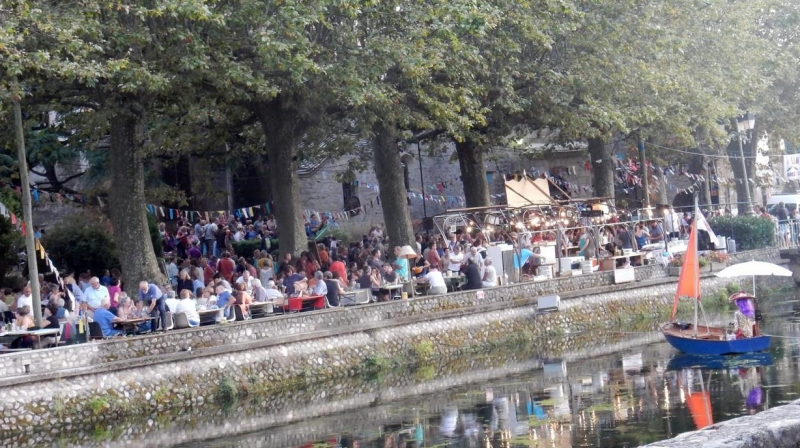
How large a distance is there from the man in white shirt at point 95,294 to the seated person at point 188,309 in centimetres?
149

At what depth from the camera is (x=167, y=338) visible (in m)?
20.5

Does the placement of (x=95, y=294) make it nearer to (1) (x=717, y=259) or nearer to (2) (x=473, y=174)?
(2) (x=473, y=174)

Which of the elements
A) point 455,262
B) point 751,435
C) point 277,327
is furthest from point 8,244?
point 751,435

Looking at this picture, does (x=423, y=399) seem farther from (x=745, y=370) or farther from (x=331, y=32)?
(x=331, y=32)

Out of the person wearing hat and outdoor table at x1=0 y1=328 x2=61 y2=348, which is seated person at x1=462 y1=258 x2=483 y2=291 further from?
outdoor table at x1=0 y1=328 x2=61 y2=348

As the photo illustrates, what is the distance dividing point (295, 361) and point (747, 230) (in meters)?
22.2

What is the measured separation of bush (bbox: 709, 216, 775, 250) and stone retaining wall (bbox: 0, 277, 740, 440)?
9182mm

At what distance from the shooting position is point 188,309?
21406 mm

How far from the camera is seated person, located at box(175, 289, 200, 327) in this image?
21.4m

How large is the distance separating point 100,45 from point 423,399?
28.8 feet

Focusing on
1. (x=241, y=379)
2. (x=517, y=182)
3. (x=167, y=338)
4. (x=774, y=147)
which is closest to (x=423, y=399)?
(x=241, y=379)

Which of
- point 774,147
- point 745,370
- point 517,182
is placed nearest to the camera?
point 745,370

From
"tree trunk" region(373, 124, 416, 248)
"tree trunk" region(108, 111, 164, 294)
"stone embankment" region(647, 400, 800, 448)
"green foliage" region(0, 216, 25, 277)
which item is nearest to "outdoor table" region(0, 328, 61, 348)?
"tree trunk" region(108, 111, 164, 294)

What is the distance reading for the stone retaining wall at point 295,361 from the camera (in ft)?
61.1
